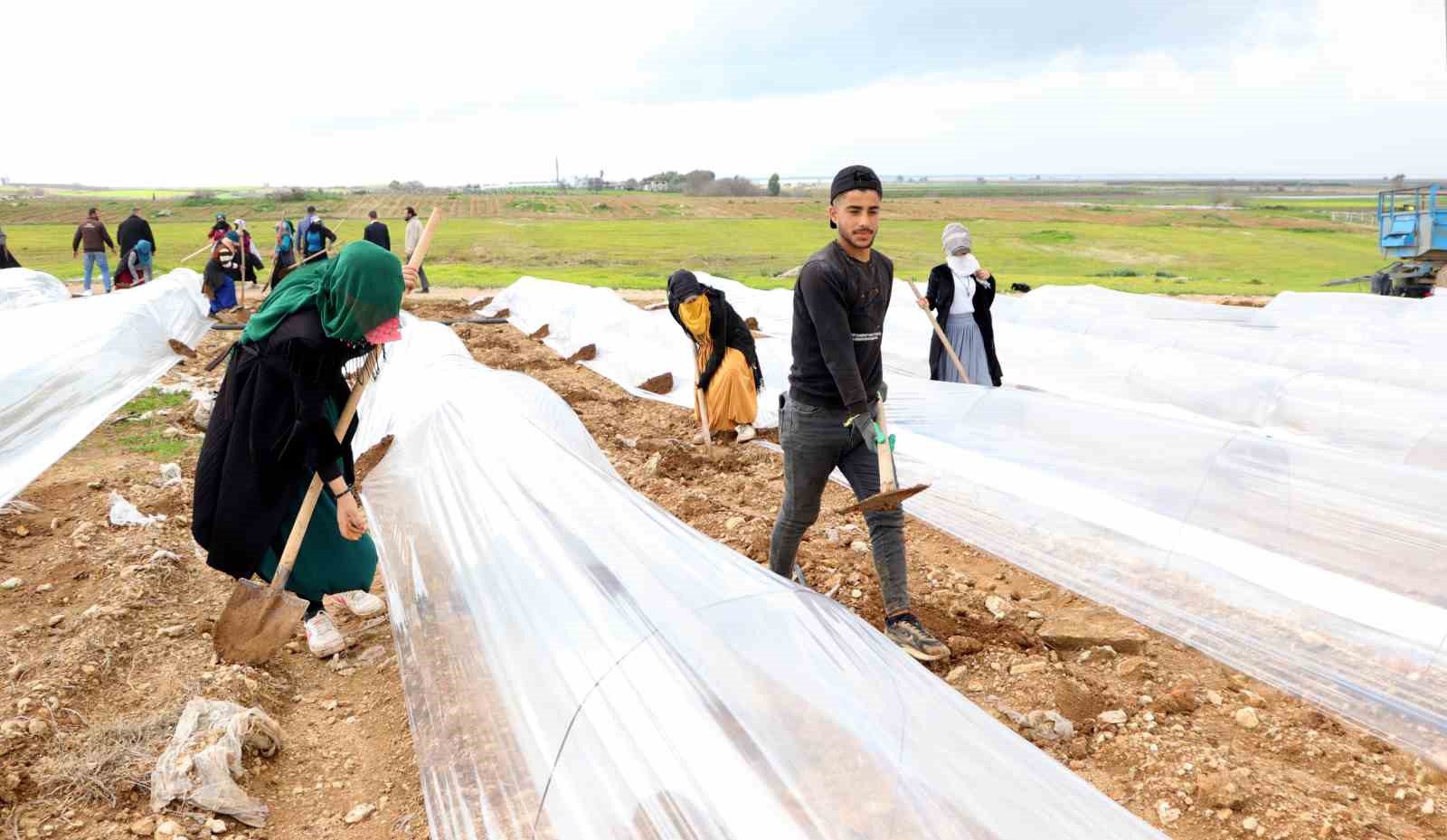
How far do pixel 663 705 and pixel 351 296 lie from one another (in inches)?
55.6

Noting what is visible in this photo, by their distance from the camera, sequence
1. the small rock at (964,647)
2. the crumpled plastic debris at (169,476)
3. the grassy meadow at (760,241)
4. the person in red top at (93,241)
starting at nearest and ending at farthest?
the small rock at (964,647) → the crumpled plastic debris at (169,476) → the person in red top at (93,241) → the grassy meadow at (760,241)

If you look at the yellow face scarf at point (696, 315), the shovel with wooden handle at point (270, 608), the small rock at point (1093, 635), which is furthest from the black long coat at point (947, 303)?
the shovel with wooden handle at point (270, 608)

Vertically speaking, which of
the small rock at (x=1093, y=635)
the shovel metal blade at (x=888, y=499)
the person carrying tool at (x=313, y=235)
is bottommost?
the small rock at (x=1093, y=635)

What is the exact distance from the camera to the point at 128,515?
416 centimetres

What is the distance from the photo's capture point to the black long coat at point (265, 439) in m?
2.65

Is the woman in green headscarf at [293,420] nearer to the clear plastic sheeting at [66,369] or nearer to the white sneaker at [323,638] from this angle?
the white sneaker at [323,638]

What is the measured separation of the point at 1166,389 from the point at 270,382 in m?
5.62

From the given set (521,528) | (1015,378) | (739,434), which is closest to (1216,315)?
(1015,378)

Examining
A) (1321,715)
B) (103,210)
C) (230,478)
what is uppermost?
(103,210)

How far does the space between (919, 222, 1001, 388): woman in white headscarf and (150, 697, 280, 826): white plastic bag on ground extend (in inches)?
165

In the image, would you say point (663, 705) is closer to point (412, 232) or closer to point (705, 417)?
point (705, 417)

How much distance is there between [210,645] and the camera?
316 centimetres

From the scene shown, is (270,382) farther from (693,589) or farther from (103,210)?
(103,210)

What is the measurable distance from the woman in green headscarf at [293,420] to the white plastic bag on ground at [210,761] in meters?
0.56
